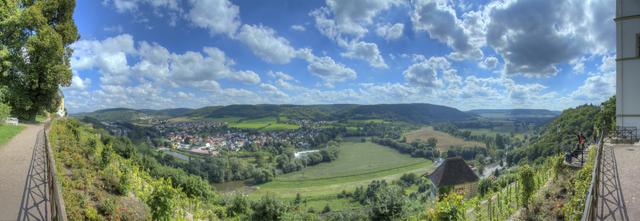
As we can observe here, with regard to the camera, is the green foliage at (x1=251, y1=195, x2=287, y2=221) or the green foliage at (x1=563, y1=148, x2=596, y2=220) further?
the green foliage at (x1=251, y1=195, x2=287, y2=221)

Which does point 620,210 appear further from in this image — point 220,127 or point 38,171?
point 220,127

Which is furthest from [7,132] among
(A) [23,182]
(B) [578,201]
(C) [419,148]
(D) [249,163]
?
(C) [419,148]

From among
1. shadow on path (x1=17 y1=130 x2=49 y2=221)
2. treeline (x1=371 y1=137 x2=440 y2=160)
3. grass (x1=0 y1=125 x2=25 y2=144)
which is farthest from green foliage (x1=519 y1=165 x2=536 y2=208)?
treeline (x1=371 y1=137 x2=440 y2=160)

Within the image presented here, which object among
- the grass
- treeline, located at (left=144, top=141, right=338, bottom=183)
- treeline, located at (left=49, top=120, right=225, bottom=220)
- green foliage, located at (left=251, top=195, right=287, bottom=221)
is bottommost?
treeline, located at (left=144, top=141, right=338, bottom=183)

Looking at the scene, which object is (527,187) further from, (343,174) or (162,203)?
(343,174)

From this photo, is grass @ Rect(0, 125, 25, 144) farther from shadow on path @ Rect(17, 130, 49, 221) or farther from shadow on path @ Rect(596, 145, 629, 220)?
shadow on path @ Rect(596, 145, 629, 220)

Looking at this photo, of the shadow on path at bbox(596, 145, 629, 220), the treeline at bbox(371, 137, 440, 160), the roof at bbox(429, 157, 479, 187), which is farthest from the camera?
the treeline at bbox(371, 137, 440, 160)

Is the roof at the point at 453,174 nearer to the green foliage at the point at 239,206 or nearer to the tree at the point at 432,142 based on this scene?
the green foliage at the point at 239,206
